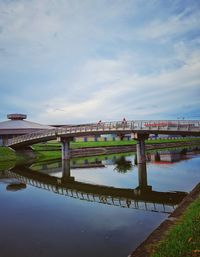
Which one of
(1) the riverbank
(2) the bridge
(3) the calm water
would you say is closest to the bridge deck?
(2) the bridge

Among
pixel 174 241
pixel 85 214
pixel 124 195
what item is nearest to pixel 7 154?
pixel 124 195

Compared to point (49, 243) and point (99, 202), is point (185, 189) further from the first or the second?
point (49, 243)

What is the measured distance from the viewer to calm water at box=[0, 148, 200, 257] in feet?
43.7

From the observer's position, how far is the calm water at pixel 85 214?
13.3 m

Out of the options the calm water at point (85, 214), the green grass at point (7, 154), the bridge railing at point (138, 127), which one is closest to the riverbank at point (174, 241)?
the calm water at point (85, 214)

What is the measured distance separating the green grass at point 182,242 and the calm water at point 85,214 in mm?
2394

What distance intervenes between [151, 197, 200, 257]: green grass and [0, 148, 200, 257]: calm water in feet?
7.86

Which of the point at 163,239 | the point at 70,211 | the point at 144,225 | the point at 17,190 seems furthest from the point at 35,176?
the point at 163,239

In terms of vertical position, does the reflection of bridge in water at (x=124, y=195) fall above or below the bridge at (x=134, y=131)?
below

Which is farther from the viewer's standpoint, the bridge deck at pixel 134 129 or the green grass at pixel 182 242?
the bridge deck at pixel 134 129

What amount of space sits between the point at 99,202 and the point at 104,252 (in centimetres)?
1034

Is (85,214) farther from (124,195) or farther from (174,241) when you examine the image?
(174,241)

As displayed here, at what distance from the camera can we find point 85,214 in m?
18.9

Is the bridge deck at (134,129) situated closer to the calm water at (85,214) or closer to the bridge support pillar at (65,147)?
the bridge support pillar at (65,147)
